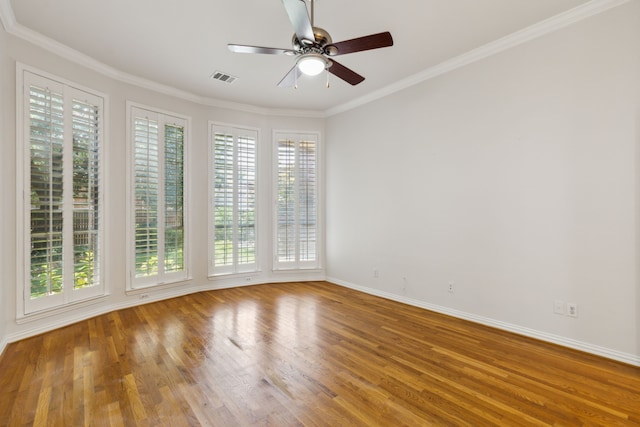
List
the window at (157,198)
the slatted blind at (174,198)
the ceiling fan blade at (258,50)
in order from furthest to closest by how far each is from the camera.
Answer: the slatted blind at (174,198) → the window at (157,198) → the ceiling fan blade at (258,50)

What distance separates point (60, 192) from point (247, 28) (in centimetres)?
271

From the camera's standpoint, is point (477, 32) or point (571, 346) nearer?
point (571, 346)

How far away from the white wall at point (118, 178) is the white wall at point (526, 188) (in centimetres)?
200

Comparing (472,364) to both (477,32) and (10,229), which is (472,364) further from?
(10,229)

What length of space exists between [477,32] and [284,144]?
3328 millimetres

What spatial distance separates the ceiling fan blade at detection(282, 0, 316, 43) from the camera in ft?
6.22

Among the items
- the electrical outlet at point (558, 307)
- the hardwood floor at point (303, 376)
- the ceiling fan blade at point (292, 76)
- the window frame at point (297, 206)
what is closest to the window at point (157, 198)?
the hardwood floor at point (303, 376)

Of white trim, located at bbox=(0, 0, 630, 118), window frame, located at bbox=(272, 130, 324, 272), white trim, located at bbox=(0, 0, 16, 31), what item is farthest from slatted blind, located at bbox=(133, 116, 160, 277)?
window frame, located at bbox=(272, 130, 324, 272)

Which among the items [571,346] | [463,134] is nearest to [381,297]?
[571,346]

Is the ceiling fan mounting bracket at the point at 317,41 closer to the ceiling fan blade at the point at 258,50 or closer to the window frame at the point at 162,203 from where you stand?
the ceiling fan blade at the point at 258,50

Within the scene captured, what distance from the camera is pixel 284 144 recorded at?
5.41 m

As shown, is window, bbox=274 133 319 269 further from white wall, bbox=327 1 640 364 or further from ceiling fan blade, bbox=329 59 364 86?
ceiling fan blade, bbox=329 59 364 86

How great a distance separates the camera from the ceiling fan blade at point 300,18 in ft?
6.22

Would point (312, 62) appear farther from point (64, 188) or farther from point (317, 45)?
point (64, 188)
